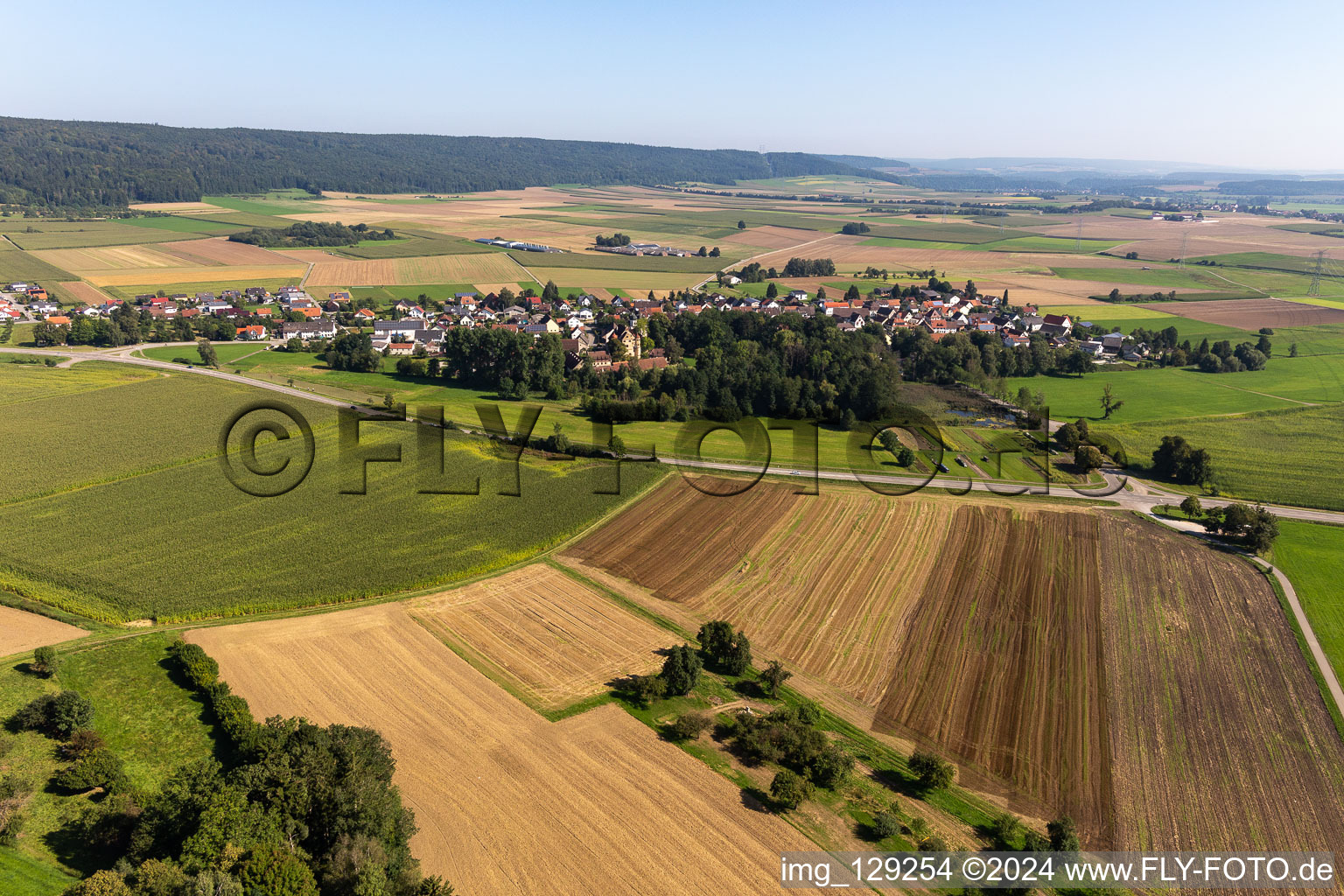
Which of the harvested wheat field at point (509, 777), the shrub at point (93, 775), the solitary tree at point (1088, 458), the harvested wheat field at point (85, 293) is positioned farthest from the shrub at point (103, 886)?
the harvested wheat field at point (85, 293)

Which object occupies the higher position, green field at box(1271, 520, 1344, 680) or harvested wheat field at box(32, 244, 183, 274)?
harvested wheat field at box(32, 244, 183, 274)

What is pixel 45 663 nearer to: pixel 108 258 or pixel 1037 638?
pixel 1037 638

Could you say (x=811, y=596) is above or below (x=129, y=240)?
below

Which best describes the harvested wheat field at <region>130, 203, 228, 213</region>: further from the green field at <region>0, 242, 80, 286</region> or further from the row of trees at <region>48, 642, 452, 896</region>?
the row of trees at <region>48, 642, 452, 896</region>

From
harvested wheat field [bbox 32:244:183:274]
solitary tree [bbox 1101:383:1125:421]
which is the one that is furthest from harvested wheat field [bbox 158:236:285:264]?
solitary tree [bbox 1101:383:1125:421]

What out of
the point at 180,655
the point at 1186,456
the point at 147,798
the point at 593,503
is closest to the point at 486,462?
the point at 593,503

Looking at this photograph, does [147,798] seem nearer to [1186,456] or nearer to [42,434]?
[42,434]
